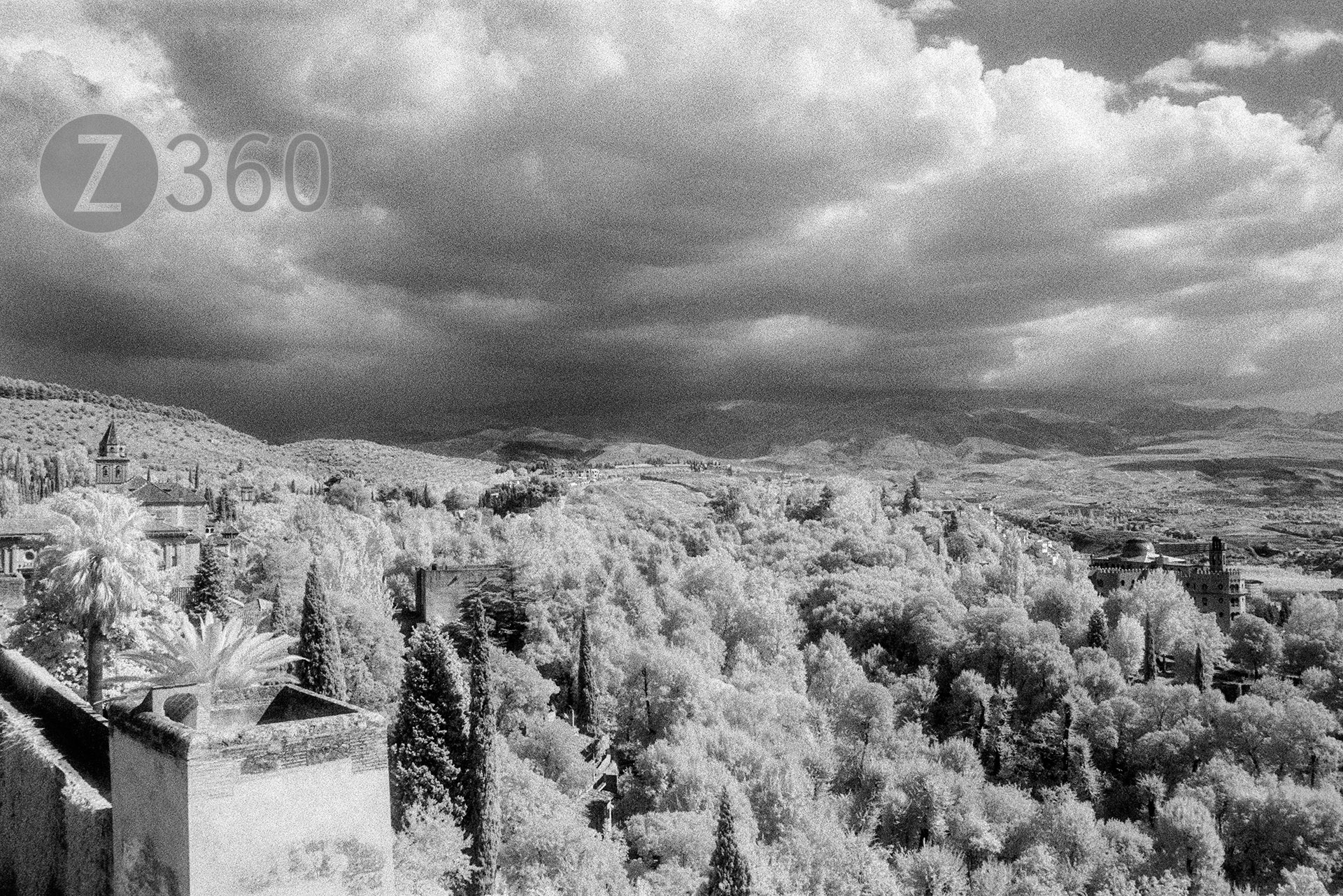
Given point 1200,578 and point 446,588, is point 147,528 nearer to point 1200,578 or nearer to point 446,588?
point 446,588

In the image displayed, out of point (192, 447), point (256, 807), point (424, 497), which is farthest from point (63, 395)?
point (256, 807)

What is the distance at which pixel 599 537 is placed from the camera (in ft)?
286

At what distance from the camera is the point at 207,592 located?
3819cm

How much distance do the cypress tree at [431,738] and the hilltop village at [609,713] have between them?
10 cm

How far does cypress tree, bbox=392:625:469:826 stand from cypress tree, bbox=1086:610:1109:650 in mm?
51849

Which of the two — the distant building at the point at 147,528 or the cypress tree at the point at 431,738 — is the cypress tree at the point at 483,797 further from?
the distant building at the point at 147,528

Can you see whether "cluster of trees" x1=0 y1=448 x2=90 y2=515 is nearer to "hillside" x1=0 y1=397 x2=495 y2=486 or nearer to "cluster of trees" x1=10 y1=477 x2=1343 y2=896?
"hillside" x1=0 y1=397 x2=495 y2=486

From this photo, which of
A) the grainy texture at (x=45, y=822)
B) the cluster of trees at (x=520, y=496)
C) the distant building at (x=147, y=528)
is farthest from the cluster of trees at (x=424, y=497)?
the grainy texture at (x=45, y=822)

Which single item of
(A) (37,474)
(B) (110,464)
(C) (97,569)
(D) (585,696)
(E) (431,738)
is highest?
(B) (110,464)

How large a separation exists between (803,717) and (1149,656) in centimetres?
2759

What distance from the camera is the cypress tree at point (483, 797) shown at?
2559 cm

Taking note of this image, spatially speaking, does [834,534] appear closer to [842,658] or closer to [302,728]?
[842,658]

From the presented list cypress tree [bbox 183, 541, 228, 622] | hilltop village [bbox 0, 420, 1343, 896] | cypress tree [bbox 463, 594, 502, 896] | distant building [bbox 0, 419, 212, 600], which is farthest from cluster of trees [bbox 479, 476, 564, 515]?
cypress tree [bbox 463, 594, 502, 896]

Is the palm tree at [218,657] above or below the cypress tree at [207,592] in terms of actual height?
above
